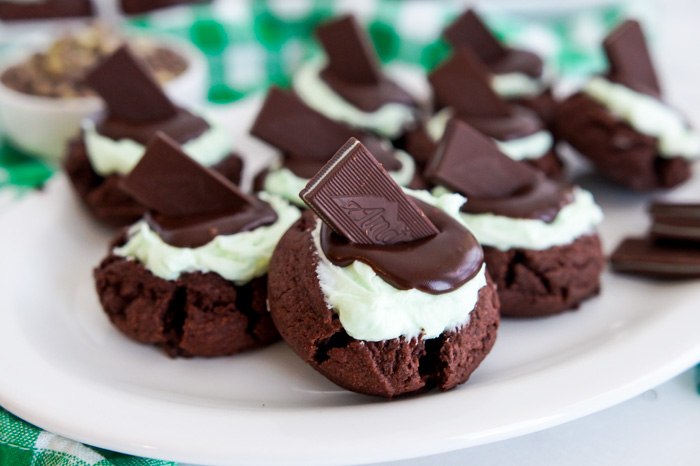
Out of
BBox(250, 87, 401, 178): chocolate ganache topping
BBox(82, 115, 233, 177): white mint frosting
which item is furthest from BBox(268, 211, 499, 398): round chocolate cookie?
BBox(82, 115, 233, 177): white mint frosting

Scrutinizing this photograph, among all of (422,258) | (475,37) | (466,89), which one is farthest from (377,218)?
(475,37)

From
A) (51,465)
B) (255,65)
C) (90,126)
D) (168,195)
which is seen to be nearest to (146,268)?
(168,195)

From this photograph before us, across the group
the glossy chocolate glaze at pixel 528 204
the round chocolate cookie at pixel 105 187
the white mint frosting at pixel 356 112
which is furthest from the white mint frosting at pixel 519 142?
the round chocolate cookie at pixel 105 187

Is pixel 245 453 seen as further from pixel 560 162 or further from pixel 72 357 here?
pixel 560 162

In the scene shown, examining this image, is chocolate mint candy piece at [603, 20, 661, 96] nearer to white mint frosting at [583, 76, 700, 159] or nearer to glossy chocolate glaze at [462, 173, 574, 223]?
white mint frosting at [583, 76, 700, 159]

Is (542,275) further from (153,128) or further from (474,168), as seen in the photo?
(153,128)

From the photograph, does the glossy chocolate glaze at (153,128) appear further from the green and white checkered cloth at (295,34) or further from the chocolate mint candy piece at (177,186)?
the green and white checkered cloth at (295,34)
